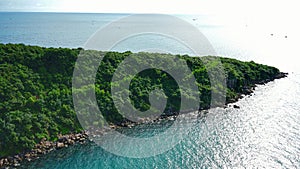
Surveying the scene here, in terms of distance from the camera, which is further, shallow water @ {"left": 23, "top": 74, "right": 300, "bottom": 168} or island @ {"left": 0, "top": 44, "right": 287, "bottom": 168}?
island @ {"left": 0, "top": 44, "right": 287, "bottom": 168}

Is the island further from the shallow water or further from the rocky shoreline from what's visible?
the shallow water

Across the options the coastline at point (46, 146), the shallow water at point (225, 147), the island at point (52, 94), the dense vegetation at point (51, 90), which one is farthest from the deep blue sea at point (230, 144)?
the dense vegetation at point (51, 90)

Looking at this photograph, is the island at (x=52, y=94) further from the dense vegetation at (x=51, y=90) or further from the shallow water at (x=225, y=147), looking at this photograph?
the shallow water at (x=225, y=147)

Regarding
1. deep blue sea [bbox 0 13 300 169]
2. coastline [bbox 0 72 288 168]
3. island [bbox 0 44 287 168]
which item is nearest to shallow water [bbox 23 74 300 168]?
deep blue sea [bbox 0 13 300 169]

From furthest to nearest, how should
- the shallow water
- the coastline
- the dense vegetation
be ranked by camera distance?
1. the dense vegetation
2. the shallow water
3. the coastline

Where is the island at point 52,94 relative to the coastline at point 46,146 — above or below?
above

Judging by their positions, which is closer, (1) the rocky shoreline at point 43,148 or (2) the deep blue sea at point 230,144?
(1) the rocky shoreline at point 43,148

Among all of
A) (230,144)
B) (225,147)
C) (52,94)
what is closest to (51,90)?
(52,94)
